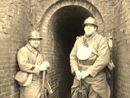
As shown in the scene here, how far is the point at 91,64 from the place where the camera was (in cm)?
313

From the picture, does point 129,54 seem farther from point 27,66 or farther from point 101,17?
point 27,66

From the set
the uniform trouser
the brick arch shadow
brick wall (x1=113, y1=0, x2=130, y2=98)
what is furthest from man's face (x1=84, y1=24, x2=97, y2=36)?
the brick arch shadow

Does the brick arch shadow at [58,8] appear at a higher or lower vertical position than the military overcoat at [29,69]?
higher

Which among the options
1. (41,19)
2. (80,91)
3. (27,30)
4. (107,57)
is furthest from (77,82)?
(41,19)

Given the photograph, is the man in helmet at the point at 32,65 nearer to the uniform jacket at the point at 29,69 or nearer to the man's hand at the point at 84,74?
the uniform jacket at the point at 29,69

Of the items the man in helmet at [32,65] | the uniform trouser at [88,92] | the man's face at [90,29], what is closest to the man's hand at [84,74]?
the uniform trouser at [88,92]

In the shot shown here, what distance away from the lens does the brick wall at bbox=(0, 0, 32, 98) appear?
9.96ft

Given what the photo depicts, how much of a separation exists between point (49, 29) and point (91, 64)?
2.19m

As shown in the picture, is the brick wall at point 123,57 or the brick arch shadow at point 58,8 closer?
the brick wall at point 123,57

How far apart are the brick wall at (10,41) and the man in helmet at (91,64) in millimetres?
1401

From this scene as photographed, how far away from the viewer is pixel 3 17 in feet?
10.1

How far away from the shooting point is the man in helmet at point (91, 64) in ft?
9.72

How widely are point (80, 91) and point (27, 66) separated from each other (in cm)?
126

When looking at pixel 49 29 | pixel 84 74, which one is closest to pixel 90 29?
pixel 84 74
